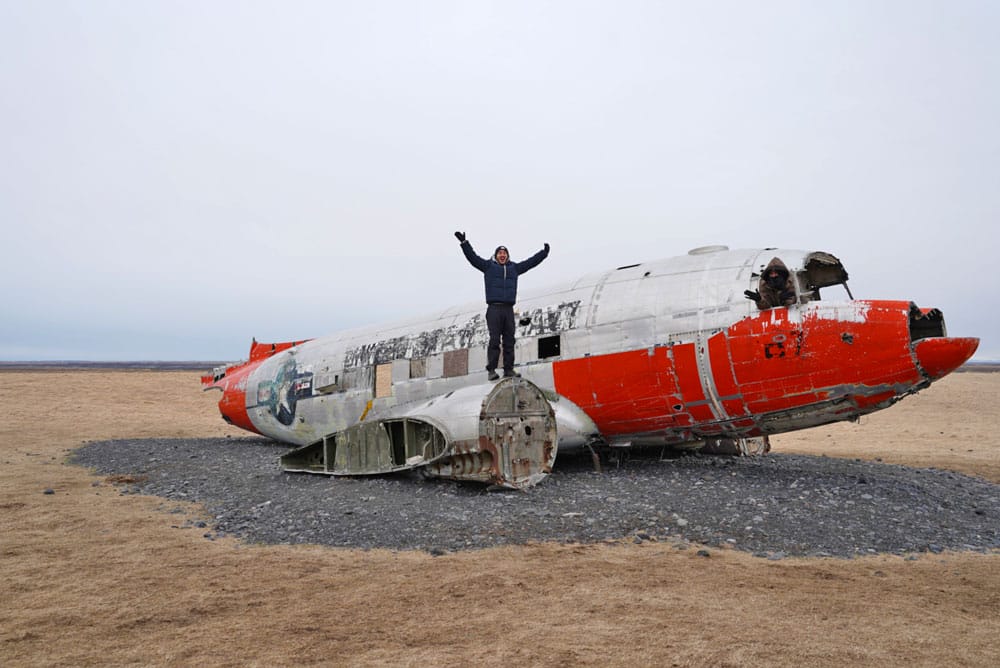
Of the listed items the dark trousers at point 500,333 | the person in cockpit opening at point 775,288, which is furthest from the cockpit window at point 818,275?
the dark trousers at point 500,333

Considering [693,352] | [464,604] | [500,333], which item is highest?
[500,333]

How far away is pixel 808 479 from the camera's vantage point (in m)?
9.66

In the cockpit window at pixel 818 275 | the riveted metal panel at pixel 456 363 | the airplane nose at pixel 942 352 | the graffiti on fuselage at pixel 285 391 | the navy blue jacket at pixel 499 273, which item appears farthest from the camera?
the graffiti on fuselage at pixel 285 391

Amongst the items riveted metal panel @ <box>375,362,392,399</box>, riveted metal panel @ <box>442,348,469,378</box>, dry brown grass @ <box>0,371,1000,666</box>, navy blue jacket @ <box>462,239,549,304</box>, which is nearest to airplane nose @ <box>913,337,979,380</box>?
dry brown grass @ <box>0,371,1000,666</box>

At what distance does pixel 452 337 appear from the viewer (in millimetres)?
12312

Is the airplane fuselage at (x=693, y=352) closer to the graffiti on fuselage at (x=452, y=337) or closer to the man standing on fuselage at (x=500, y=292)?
the graffiti on fuselage at (x=452, y=337)

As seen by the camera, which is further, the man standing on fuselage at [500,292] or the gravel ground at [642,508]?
the man standing on fuselage at [500,292]

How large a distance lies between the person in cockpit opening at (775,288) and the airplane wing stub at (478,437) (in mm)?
3454

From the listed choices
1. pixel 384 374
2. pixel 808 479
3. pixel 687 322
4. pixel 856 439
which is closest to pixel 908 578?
pixel 808 479

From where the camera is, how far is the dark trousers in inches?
416

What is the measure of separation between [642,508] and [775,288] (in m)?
3.61

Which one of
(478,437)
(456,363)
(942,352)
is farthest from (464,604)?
(456,363)

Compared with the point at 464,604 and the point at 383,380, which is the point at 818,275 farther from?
the point at 383,380

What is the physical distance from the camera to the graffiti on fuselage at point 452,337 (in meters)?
11.1
